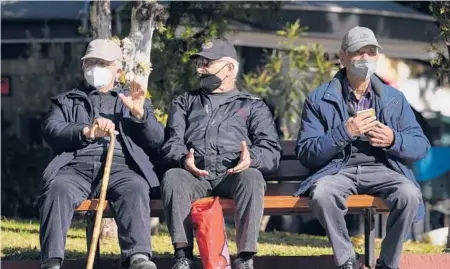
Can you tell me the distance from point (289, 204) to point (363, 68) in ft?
3.22

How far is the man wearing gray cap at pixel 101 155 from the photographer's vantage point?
246 inches

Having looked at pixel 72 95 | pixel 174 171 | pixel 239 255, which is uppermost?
pixel 72 95

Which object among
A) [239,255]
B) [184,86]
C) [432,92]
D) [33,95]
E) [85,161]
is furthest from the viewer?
[432,92]

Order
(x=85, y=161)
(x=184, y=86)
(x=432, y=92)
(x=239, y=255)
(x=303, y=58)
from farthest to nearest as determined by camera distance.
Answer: (x=432, y=92) → (x=303, y=58) → (x=184, y=86) → (x=85, y=161) → (x=239, y=255)

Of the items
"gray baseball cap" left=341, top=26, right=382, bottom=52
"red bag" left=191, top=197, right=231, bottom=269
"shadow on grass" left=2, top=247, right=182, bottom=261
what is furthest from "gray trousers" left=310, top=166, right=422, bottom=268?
"shadow on grass" left=2, top=247, right=182, bottom=261

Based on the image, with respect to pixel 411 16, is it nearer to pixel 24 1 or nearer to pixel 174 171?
pixel 24 1

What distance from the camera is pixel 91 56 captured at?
673 centimetres

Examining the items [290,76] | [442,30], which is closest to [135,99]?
[442,30]

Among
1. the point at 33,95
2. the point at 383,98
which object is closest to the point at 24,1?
the point at 33,95

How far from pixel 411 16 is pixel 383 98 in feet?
23.3

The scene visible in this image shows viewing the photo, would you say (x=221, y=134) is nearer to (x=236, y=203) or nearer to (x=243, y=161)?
(x=243, y=161)

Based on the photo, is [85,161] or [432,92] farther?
[432,92]

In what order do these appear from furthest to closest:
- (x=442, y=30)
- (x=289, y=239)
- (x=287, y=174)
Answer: (x=289, y=239) < (x=442, y=30) < (x=287, y=174)

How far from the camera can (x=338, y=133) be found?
21.1 ft
